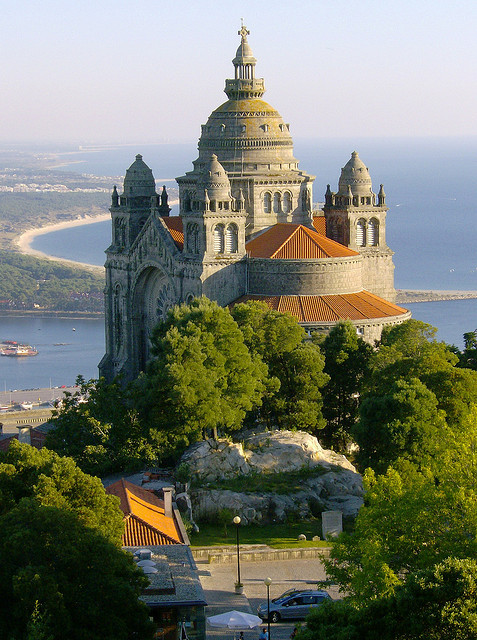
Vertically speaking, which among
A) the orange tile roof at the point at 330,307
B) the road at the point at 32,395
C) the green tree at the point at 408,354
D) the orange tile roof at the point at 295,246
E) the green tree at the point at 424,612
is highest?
the orange tile roof at the point at 295,246

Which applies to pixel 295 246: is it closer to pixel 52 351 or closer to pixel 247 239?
pixel 247 239

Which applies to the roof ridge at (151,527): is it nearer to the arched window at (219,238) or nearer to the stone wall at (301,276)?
the stone wall at (301,276)

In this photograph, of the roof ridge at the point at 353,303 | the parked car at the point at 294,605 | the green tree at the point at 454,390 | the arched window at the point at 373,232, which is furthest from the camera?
the arched window at the point at 373,232

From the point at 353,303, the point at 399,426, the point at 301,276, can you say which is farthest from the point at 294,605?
the point at 301,276

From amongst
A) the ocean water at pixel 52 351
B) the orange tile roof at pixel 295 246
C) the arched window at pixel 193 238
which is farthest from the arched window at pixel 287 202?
the ocean water at pixel 52 351

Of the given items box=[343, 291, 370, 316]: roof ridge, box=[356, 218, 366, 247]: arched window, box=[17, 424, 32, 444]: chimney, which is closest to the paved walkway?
box=[343, 291, 370, 316]: roof ridge

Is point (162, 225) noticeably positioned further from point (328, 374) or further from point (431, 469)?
point (431, 469)

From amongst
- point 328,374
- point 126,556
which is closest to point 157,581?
point 126,556
